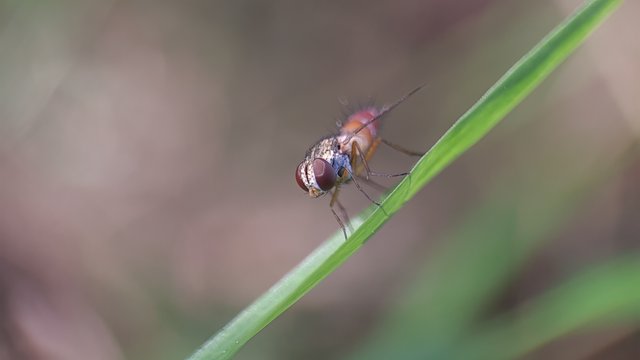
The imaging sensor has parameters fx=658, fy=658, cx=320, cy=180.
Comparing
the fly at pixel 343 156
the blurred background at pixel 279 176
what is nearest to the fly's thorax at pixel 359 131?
the fly at pixel 343 156

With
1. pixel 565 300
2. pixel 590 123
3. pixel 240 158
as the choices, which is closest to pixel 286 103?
pixel 240 158

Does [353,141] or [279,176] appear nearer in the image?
Result: [353,141]

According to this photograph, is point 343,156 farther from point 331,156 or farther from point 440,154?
point 440,154

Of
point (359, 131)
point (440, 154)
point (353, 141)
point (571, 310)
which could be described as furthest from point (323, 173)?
point (571, 310)

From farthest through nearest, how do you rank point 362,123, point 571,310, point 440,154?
1. point 362,123
2. point 571,310
3. point 440,154

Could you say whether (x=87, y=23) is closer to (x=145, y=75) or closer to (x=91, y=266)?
(x=145, y=75)
